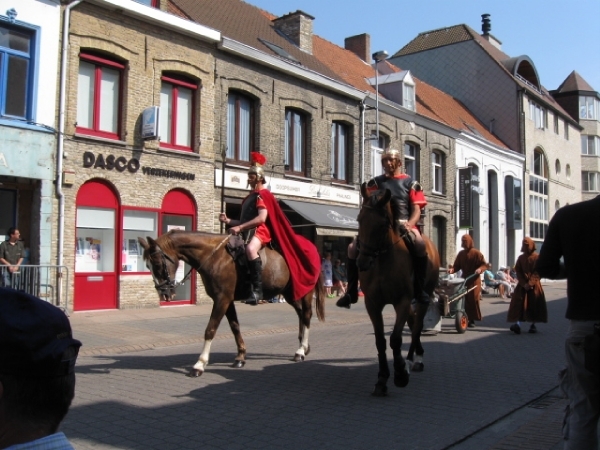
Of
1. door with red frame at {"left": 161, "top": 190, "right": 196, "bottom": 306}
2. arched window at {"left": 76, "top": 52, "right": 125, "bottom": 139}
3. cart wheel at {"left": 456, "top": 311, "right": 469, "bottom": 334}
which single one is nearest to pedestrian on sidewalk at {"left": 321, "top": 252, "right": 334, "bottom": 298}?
door with red frame at {"left": 161, "top": 190, "right": 196, "bottom": 306}

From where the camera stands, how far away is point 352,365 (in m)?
8.14

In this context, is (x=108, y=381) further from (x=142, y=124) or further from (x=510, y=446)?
(x=142, y=124)

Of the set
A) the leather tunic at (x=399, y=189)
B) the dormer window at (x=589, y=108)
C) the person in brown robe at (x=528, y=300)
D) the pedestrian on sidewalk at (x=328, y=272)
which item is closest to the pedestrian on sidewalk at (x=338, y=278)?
the pedestrian on sidewalk at (x=328, y=272)

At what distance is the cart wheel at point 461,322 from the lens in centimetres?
1212

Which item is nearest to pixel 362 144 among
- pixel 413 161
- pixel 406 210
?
pixel 413 161

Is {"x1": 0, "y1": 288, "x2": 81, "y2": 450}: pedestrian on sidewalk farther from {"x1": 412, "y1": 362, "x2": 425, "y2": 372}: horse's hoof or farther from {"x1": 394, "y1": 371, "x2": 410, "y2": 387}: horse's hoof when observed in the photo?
{"x1": 412, "y1": 362, "x2": 425, "y2": 372}: horse's hoof

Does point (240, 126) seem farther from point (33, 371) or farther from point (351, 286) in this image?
point (33, 371)

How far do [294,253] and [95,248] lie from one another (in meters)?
8.81

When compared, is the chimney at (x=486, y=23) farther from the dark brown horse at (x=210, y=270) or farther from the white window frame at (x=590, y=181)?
the dark brown horse at (x=210, y=270)

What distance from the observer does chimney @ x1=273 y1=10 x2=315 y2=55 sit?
2494 cm

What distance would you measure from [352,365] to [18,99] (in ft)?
35.2

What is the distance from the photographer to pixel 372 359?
866cm

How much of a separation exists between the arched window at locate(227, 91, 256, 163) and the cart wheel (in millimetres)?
9791

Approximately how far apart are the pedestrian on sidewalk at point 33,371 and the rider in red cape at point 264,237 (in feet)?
20.6
